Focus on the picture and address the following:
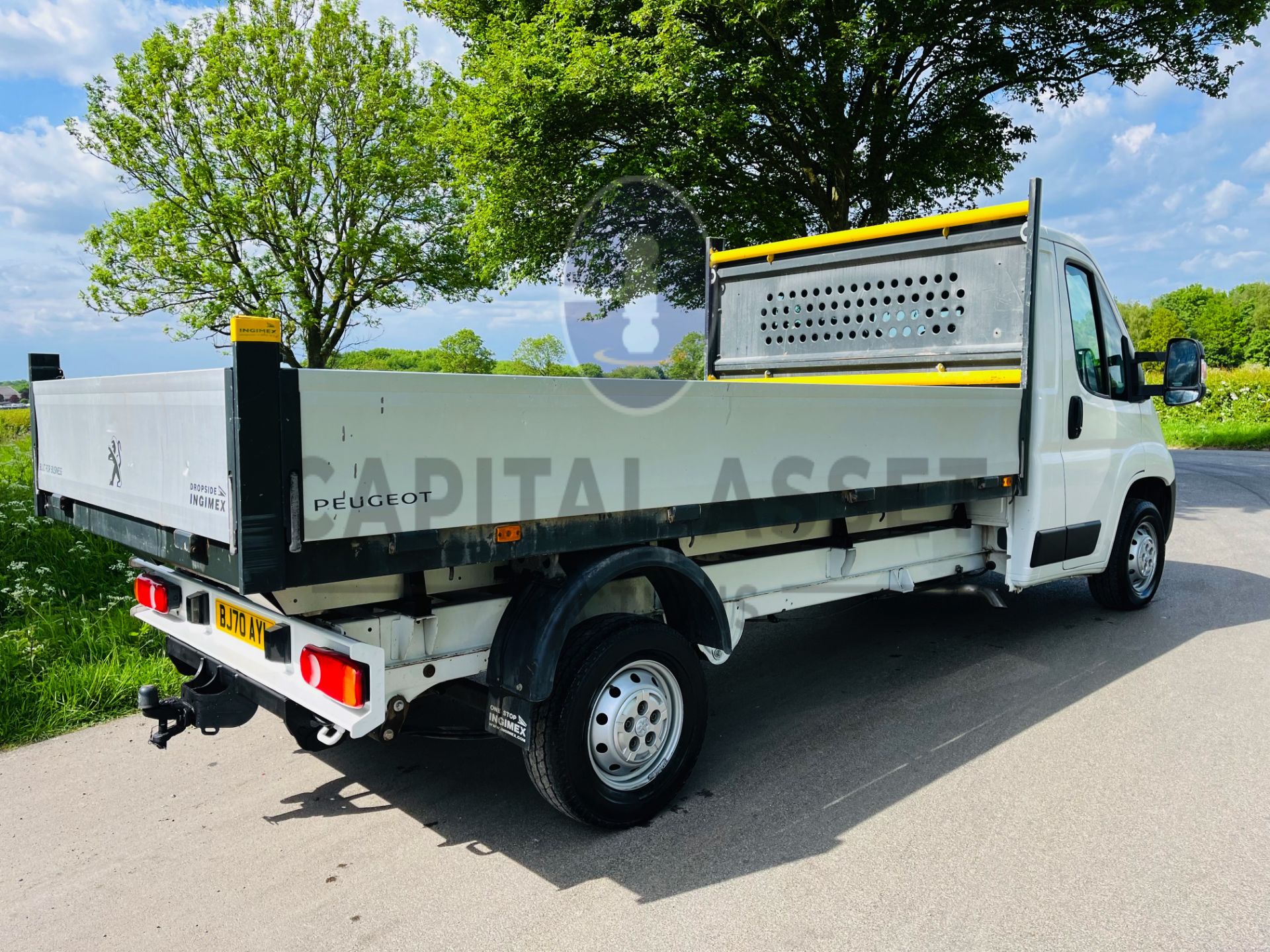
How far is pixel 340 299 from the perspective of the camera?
22.1 metres

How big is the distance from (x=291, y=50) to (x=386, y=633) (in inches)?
855

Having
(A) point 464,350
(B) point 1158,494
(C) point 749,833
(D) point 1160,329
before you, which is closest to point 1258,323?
(D) point 1160,329

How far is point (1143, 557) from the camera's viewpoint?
6.42m

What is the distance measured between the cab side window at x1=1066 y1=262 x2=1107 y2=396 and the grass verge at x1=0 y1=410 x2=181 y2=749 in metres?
5.63

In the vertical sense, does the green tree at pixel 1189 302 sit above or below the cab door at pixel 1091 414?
above

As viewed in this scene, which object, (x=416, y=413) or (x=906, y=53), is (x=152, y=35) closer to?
(x=906, y=53)

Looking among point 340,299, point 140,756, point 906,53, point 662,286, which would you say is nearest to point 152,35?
point 340,299

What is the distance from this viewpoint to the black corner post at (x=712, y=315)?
6.30 meters

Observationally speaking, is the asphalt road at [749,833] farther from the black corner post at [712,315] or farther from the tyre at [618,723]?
the black corner post at [712,315]

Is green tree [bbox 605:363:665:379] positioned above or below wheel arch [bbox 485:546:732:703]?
above

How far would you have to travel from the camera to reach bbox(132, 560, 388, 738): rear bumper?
2801 mm

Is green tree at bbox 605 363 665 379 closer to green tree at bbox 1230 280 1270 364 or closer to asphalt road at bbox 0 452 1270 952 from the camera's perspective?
asphalt road at bbox 0 452 1270 952

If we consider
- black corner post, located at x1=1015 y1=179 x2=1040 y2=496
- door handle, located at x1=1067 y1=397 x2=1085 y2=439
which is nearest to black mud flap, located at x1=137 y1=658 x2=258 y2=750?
black corner post, located at x1=1015 y1=179 x2=1040 y2=496

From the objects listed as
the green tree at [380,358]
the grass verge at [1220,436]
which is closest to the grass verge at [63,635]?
the green tree at [380,358]
